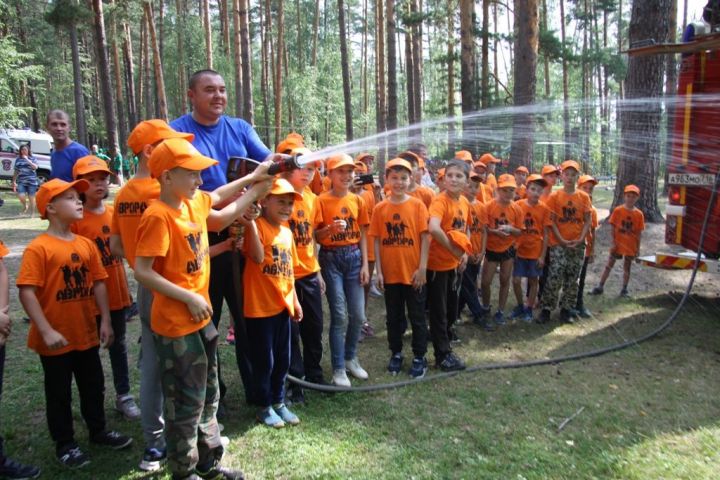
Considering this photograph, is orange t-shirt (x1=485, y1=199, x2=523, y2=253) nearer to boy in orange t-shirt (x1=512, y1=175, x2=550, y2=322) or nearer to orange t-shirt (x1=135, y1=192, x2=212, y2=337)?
boy in orange t-shirt (x1=512, y1=175, x2=550, y2=322)

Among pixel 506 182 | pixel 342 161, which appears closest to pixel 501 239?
pixel 506 182

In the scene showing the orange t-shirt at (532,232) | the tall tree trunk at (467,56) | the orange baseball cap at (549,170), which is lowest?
the orange t-shirt at (532,232)

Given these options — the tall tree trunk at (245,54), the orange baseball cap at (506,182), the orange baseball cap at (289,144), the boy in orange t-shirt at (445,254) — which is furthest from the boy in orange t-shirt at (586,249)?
the tall tree trunk at (245,54)

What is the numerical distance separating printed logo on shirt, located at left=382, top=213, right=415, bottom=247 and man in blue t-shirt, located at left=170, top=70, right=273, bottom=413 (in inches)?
61.1

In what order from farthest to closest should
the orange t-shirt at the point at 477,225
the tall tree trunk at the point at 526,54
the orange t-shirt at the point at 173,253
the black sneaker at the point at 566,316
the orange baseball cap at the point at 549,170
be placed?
the tall tree trunk at the point at 526,54 → the orange baseball cap at the point at 549,170 → the black sneaker at the point at 566,316 → the orange t-shirt at the point at 477,225 → the orange t-shirt at the point at 173,253

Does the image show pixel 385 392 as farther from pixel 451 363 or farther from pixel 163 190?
pixel 163 190

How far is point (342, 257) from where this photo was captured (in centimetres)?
477

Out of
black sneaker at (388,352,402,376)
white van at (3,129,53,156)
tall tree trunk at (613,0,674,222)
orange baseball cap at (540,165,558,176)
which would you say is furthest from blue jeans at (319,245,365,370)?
white van at (3,129,53,156)

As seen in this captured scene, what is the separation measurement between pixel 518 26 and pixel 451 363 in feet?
27.4

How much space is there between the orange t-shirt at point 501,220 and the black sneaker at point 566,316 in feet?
3.48

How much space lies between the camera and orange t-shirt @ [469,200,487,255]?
6.32 metres

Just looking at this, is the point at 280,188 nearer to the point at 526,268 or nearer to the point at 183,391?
the point at 183,391

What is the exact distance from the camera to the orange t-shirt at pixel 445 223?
5090mm

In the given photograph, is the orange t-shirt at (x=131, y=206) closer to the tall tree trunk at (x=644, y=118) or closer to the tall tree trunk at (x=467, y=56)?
the tall tree trunk at (x=644, y=118)
